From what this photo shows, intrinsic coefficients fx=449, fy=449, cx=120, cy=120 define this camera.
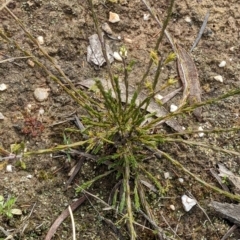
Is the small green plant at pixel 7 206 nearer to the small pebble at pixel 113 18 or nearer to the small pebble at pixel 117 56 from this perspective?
the small pebble at pixel 117 56

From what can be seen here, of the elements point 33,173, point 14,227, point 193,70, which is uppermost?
point 193,70

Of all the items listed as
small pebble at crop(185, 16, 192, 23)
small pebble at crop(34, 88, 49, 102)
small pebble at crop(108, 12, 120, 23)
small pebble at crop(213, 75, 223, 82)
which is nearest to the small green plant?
small pebble at crop(34, 88, 49, 102)

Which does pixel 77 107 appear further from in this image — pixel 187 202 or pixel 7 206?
pixel 187 202

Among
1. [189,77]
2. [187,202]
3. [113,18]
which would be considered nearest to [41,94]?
[113,18]

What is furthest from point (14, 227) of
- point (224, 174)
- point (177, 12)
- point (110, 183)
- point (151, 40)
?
point (177, 12)

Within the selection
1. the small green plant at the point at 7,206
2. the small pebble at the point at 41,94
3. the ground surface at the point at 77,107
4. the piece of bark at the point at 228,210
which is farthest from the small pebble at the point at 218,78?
the small green plant at the point at 7,206

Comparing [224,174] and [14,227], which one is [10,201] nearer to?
[14,227]

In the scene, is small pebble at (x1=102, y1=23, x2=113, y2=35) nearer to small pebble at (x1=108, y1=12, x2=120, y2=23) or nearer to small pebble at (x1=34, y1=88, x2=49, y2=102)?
small pebble at (x1=108, y1=12, x2=120, y2=23)
